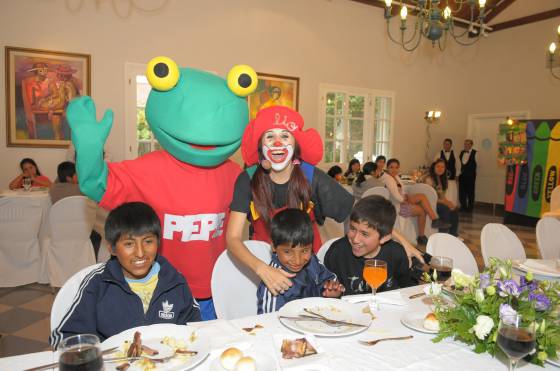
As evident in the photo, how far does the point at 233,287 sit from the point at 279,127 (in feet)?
2.59

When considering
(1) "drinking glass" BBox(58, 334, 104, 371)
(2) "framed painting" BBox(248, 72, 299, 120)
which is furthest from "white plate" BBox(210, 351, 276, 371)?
(2) "framed painting" BBox(248, 72, 299, 120)

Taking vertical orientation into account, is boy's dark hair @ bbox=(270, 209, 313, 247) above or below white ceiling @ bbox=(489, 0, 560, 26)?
below

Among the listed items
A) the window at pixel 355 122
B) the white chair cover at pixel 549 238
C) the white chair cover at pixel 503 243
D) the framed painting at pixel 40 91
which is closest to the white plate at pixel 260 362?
the white chair cover at pixel 503 243

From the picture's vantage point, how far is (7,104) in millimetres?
5523

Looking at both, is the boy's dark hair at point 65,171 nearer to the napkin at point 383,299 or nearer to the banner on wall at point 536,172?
the napkin at point 383,299

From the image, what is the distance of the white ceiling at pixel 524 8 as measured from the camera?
345 inches

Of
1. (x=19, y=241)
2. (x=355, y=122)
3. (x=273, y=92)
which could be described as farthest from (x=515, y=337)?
(x=355, y=122)

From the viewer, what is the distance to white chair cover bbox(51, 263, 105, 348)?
1564 mm

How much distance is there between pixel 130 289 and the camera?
1.61 meters

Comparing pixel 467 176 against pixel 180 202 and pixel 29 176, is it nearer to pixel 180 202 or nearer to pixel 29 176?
pixel 29 176

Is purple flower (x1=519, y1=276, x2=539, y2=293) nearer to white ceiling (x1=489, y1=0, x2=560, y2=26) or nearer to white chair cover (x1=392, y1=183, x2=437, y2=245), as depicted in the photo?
white chair cover (x1=392, y1=183, x2=437, y2=245)

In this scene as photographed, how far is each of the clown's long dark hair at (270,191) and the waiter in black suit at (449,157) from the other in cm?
858

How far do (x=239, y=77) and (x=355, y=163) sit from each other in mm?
5593

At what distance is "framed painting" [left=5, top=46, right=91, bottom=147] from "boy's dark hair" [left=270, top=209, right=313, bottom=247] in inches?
202
